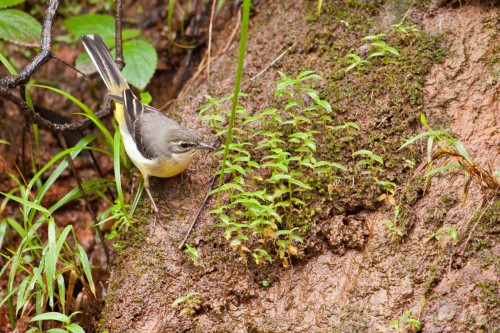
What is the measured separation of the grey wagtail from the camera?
4.95m

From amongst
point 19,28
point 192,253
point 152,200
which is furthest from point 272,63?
point 19,28

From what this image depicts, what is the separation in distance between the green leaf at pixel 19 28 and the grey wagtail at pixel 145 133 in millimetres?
511

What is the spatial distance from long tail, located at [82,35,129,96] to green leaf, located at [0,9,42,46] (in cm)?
53

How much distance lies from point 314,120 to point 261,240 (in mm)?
1274

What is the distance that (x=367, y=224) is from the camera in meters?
4.64

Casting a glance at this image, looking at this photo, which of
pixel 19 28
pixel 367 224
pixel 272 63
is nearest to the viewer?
pixel 367 224

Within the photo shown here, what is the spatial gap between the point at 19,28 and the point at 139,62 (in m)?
1.32

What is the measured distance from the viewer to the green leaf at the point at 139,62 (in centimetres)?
624

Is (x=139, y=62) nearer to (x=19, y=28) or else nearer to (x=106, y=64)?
(x=106, y=64)

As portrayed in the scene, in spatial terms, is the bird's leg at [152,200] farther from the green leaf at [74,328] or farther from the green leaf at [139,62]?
the green leaf at [139,62]

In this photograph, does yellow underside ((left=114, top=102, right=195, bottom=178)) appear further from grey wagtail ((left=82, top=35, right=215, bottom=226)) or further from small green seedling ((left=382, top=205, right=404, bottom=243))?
small green seedling ((left=382, top=205, right=404, bottom=243))

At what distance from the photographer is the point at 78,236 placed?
6.62 m

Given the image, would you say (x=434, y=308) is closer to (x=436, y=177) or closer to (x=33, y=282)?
(x=436, y=177)

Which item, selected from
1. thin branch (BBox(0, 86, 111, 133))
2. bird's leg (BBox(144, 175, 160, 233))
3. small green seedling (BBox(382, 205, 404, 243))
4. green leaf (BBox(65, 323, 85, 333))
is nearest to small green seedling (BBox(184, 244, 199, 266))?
bird's leg (BBox(144, 175, 160, 233))
